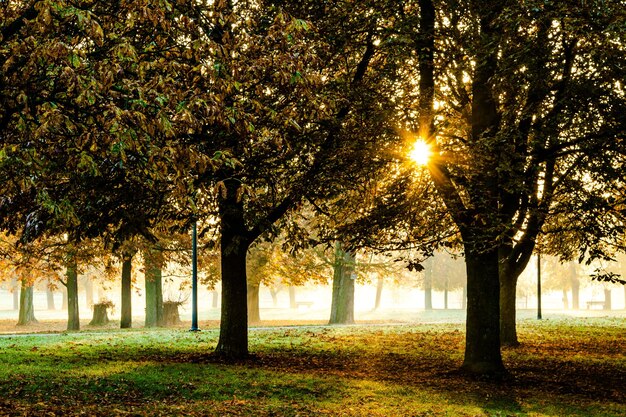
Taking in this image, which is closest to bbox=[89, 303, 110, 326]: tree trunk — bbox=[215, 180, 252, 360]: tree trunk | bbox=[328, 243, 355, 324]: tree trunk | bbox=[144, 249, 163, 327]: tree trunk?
bbox=[144, 249, 163, 327]: tree trunk

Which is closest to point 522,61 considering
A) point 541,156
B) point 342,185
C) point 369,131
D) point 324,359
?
point 541,156

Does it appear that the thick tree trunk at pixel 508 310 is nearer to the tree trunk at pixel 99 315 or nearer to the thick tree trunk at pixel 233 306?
the thick tree trunk at pixel 233 306

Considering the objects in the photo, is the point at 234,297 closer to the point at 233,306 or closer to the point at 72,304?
the point at 233,306

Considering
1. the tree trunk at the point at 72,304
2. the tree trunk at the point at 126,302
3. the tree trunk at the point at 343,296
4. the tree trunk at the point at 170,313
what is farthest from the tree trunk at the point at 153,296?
the tree trunk at the point at 343,296

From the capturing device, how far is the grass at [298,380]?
9.48 metres

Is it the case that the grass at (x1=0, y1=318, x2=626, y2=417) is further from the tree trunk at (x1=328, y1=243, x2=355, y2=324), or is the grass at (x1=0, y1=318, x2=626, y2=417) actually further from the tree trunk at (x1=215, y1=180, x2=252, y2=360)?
the tree trunk at (x1=328, y1=243, x2=355, y2=324)

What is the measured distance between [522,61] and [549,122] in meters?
1.29

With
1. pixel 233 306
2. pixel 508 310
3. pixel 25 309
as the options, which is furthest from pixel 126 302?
pixel 508 310

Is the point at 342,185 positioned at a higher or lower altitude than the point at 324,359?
higher

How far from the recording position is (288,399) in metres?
10.1

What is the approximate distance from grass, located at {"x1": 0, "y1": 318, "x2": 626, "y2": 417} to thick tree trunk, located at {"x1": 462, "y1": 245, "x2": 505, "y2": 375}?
2.07 feet

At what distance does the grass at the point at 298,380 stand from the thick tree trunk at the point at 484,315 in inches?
24.8

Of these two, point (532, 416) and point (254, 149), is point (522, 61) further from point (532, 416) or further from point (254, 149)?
point (532, 416)

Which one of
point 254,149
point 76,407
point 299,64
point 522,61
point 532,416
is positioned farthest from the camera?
point 254,149
